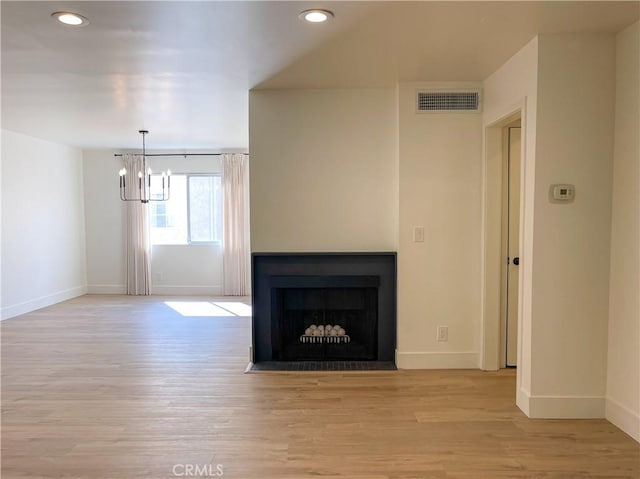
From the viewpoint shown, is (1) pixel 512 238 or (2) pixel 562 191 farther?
(1) pixel 512 238

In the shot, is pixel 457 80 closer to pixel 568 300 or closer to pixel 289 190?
pixel 289 190

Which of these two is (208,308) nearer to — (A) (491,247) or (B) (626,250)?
(A) (491,247)

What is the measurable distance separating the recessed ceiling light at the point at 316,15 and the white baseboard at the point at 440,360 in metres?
2.76

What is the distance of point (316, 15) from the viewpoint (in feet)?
7.73

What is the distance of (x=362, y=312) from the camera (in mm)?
4031

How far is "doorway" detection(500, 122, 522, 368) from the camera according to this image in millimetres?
3654

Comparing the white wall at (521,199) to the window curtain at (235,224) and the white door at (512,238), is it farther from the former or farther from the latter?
the window curtain at (235,224)

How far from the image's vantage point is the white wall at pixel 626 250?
2.55 m

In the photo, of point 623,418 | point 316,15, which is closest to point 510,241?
point 623,418

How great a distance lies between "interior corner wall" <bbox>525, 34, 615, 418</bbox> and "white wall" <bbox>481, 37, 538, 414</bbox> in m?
0.05

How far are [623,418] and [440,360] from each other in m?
1.39

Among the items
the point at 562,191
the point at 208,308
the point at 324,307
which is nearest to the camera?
the point at 562,191

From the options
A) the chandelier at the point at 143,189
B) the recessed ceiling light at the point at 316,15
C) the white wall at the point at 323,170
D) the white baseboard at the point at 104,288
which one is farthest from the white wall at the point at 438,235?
the white baseboard at the point at 104,288

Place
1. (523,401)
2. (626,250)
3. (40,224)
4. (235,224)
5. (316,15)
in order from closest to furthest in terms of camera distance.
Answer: (316,15) < (626,250) < (523,401) < (40,224) < (235,224)
